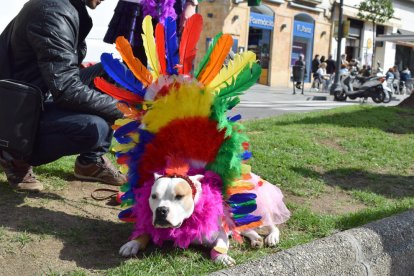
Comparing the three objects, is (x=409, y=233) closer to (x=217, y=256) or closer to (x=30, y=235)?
(x=217, y=256)

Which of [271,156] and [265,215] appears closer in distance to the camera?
[265,215]

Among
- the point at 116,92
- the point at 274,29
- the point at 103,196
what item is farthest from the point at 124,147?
the point at 274,29

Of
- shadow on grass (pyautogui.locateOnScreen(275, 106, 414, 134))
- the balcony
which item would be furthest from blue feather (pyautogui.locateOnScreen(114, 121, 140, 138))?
the balcony

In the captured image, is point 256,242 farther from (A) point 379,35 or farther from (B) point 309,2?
(A) point 379,35

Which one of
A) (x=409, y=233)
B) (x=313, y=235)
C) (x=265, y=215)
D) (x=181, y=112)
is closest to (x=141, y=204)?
(x=181, y=112)

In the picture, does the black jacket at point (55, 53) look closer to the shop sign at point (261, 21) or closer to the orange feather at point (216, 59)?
the orange feather at point (216, 59)

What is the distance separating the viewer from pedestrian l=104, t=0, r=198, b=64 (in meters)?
4.05

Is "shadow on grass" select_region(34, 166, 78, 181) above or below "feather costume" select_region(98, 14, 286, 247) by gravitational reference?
below

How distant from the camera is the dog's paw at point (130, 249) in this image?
263cm

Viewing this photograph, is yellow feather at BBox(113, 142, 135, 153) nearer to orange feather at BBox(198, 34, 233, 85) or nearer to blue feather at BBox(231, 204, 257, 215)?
orange feather at BBox(198, 34, 233, 85)

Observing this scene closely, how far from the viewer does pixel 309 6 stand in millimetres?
27375

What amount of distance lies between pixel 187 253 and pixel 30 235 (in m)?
0.84

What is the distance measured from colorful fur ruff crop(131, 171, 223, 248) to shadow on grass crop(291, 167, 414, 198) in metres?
2.17

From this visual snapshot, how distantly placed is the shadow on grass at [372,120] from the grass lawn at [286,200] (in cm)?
43
